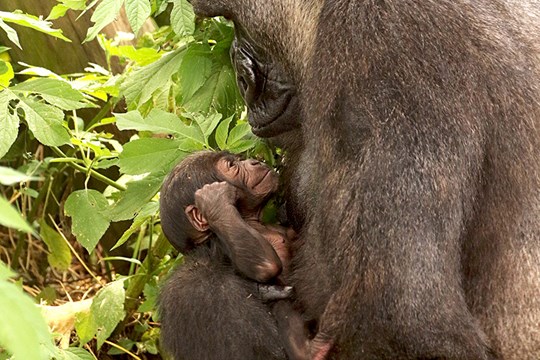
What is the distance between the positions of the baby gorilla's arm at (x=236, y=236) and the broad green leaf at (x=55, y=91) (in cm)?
71

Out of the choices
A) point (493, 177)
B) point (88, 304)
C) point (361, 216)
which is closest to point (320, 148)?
point (361, 216)

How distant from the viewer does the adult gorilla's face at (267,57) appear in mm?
3393

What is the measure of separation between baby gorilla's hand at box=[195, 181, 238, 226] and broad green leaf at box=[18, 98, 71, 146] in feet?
2.33

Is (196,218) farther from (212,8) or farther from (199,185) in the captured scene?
(212,8)

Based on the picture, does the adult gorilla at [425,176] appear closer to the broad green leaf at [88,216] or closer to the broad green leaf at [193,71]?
the broad green leaf at [193,71]

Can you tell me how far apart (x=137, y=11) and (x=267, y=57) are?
57 centimetres

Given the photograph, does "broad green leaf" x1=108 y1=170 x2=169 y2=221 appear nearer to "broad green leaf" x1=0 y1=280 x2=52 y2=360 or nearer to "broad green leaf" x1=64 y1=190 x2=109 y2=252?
"broad green leaf" x1=64 y1=190 x2=109 y2=252

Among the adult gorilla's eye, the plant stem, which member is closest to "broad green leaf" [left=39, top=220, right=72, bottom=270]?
the plant stem

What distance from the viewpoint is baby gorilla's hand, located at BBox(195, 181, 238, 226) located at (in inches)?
137

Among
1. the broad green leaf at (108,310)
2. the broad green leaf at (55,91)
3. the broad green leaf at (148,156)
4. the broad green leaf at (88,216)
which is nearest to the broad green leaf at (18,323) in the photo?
the broad green leaf at (148,156)

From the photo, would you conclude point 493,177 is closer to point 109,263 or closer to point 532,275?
point 532,275

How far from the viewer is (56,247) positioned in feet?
18.2

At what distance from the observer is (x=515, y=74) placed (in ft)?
9.86

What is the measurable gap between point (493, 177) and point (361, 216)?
45 centimetres
